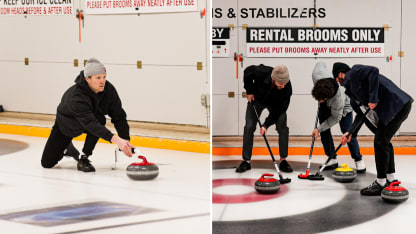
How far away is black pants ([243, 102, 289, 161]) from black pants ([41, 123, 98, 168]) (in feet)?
3.22

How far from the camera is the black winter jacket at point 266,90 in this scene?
13.4 ft

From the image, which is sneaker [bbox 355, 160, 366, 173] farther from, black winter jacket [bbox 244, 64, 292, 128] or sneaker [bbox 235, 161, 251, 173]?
sneaker [bbox 235, 161, 251, 173]

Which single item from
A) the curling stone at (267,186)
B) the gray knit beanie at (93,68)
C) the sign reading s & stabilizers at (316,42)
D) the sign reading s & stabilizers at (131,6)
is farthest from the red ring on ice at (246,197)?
the sign reading s & stabilizers at (316,42)

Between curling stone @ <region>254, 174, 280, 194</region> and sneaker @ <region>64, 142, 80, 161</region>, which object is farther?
sneaker @ <region>64, 142, 80, 161</region>

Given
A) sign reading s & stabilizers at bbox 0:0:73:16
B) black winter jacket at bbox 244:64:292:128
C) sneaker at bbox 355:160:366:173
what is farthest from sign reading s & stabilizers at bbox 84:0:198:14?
sneaker at bbox 355:160:366:173

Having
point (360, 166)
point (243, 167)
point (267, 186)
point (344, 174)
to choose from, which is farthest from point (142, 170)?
point (360, 166)

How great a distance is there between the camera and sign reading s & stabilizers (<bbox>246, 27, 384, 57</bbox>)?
4742 millimetres

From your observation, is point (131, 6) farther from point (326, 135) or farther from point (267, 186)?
point (326, 135)

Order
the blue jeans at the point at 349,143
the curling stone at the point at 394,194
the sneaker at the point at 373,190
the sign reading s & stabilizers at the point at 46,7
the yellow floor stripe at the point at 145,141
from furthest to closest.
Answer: the blue jeans at the point at 349,143 < the yellow floor stripe at the point at 145,141 < the sign reading s & stabilizers at the point at 46,7 < the sneaker at the point at 373,190 < the curling stone at the point at 394,194

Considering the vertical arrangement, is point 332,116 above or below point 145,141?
above

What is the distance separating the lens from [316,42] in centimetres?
484

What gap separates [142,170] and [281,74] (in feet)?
3.21

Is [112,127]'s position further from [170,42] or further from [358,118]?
[358,118]

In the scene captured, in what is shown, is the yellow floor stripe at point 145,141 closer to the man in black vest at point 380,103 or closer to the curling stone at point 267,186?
the curling stone at point 267,186
